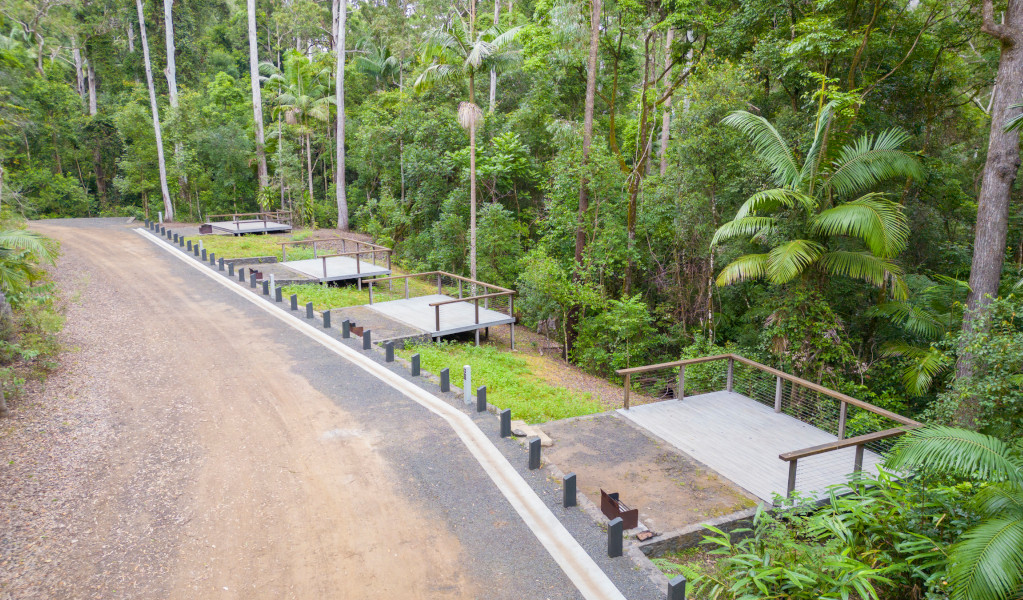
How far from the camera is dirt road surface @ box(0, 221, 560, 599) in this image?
5379mm

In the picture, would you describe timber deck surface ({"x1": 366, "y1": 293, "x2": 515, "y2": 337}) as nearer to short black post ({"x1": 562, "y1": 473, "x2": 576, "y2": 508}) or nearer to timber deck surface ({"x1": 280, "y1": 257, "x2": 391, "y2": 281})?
timber deck surface ({"x1": 280, "y1": 257, "x2": 391, "y2": 281})

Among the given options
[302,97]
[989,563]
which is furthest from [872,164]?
[302,97]

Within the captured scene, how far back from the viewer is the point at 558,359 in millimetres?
16062

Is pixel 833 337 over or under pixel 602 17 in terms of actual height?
under

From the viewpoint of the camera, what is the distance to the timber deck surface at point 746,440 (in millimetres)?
7082

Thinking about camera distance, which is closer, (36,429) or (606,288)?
(36,429)

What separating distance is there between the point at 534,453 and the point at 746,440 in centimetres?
316

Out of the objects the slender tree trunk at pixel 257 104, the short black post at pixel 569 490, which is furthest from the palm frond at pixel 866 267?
the slender tree trunk at pixel 257 104

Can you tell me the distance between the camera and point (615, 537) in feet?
18.2

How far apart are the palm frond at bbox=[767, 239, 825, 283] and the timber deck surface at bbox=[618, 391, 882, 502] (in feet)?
7.28

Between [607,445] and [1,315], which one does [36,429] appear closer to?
[1,315]

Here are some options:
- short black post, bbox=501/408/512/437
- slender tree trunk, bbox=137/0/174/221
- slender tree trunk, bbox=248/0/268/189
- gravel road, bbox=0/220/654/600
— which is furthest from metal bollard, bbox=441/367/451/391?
slender tree trunk, bbox=137/0/174/221

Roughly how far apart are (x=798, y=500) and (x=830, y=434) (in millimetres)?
2236

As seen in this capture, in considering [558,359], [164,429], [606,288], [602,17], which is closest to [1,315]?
[164,429]
